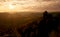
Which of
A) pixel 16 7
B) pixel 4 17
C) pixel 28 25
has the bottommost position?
pixel 28 25

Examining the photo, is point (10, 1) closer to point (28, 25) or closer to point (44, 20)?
point (28, 25)

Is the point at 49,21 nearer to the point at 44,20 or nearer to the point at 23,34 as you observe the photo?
the point at 44,20

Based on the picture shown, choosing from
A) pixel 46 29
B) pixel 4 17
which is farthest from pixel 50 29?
pixel 4 17

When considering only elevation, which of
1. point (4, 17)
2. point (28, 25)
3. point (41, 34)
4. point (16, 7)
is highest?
point (16, 7)

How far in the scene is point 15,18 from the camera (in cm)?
194

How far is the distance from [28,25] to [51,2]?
474 mm

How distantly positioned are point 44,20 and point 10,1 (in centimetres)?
57

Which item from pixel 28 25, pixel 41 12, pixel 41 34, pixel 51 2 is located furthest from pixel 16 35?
pixel 51 2

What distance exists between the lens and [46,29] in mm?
1897

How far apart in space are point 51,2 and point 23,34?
62 cm

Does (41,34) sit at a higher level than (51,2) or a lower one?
lower

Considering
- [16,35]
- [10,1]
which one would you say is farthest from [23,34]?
[10,1]

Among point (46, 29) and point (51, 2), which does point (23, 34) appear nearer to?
point (46, 29)

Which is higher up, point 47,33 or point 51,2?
point 51,2
